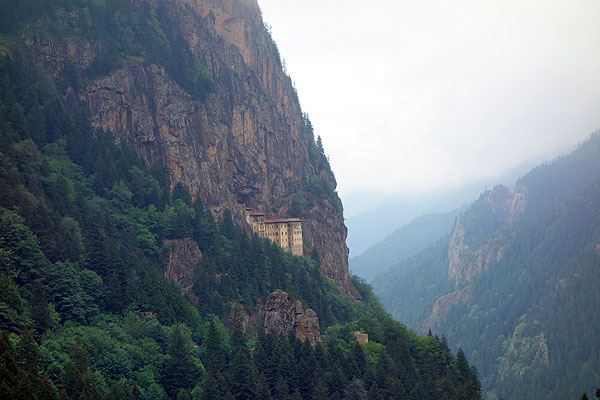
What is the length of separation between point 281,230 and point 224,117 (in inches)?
1044

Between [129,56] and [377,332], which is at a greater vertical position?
[129,56]

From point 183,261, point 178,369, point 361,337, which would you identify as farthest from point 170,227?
point 178,369

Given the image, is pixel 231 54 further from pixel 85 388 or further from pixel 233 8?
pixel 85 388

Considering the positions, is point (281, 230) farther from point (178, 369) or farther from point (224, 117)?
point (178, 369)

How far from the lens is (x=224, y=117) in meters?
149

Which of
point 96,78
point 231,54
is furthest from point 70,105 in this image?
point 231,54

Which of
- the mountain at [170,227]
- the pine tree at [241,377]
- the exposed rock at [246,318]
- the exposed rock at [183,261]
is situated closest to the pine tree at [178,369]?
the mountain at [170,227]

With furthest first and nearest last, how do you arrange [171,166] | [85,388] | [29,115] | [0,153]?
[171,166], [29,115], [0,153], [85,388]

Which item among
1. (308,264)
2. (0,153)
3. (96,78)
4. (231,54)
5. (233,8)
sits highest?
(233,8)

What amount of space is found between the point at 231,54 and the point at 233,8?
12.2 meters

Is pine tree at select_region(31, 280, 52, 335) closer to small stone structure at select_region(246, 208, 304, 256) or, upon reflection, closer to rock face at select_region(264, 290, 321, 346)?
rock face at select_region(264, 290, 321, 346)

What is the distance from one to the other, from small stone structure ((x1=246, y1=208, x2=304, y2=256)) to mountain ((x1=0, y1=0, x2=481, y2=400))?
4806mm

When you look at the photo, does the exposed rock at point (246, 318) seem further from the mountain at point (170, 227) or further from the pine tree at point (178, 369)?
the pine tree at point (178, 369)

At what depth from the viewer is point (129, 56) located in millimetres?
136250
